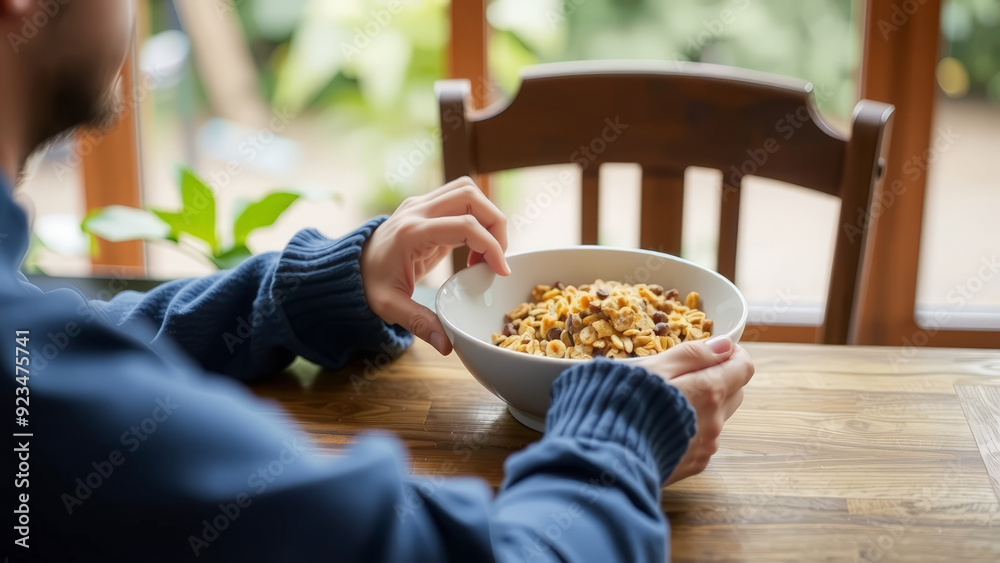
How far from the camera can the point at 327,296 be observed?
99 cm

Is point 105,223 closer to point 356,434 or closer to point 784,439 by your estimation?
point 356,434

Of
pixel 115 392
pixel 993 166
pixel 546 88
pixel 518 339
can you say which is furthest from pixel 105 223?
pixel 993 166

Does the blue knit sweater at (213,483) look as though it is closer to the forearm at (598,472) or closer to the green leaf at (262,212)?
the forearm at (598,472)

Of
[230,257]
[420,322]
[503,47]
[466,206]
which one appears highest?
[503,47]

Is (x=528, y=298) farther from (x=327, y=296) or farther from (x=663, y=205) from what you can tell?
(x=663, y=205)

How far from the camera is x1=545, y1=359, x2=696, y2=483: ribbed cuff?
685mm

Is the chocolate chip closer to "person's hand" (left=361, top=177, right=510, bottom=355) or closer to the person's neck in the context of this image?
"person's hand" (left=361, top=177, right=510, bottom=355)

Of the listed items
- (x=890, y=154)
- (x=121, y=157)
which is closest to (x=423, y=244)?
(x=890, y=154)

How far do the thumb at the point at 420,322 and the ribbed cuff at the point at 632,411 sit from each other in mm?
244

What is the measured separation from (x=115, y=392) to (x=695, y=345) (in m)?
0.49

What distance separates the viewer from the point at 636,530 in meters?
0.62

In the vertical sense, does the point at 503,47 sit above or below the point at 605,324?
above

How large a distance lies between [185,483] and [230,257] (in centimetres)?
110

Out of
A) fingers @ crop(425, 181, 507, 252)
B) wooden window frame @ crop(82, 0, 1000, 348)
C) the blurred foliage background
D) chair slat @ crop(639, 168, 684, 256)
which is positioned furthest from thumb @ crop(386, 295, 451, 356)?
the blurred foliage background
